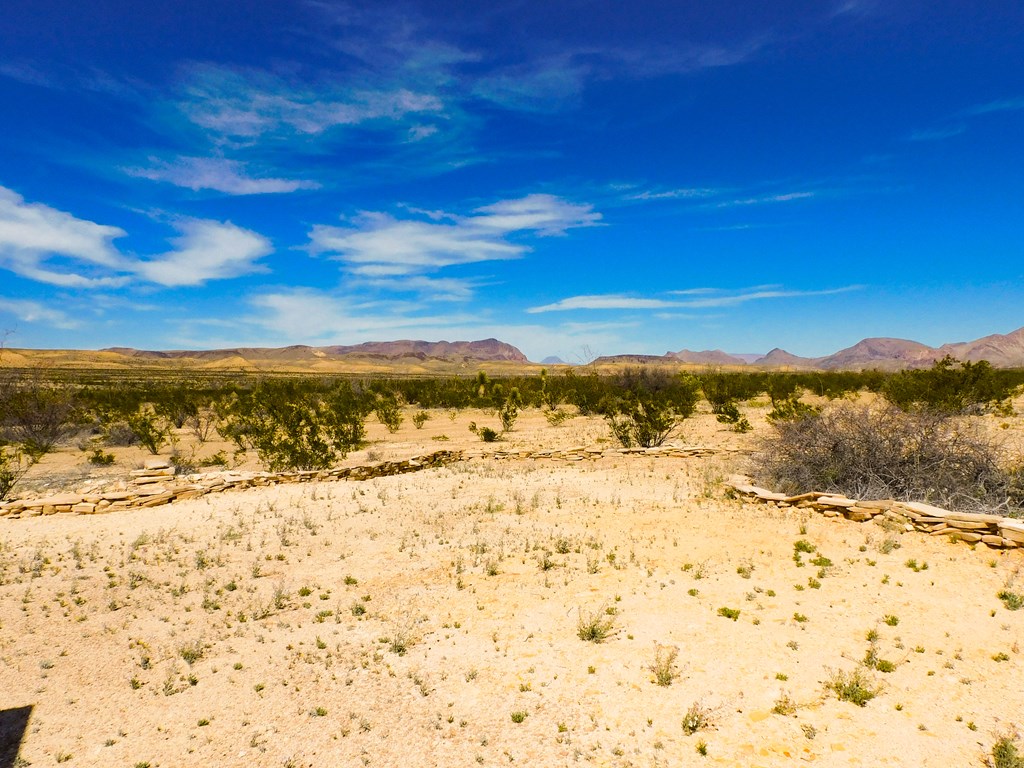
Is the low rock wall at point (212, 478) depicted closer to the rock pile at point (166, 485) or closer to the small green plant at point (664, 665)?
the rock pile at point (166, 485)

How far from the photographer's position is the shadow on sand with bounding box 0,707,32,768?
453cm

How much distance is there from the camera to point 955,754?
424cm

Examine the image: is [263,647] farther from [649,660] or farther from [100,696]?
[649,660]

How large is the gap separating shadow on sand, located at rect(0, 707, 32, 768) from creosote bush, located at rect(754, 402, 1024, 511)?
12.4m

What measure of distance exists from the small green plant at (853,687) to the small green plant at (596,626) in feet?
7.14

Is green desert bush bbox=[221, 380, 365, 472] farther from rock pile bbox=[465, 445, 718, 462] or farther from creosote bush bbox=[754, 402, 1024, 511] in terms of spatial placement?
creosote bush bbox=[754, 402, 1024, 511]

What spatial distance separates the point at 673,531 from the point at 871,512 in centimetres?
351

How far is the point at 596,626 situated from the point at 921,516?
6439 mm

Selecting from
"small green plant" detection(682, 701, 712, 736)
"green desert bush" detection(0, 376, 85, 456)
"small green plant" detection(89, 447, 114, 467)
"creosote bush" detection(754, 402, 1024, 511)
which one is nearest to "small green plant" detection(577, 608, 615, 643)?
"small green plant" detection(682, 701, 712, 736)

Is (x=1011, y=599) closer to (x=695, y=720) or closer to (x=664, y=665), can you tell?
(x=664, y=665)

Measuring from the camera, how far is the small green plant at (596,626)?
6074mm

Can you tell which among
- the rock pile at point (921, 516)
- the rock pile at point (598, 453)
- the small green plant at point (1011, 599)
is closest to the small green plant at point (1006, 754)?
the small green plant at point (1011, 599)

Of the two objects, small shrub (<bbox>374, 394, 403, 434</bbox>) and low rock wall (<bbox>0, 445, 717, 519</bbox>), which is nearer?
low rock wall (<bbox>0, 445, 717, 519</bbox>)

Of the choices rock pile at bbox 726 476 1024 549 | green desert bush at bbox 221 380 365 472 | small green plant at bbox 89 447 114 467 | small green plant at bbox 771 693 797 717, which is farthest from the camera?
small green plant at bbox 89 447 114 467
